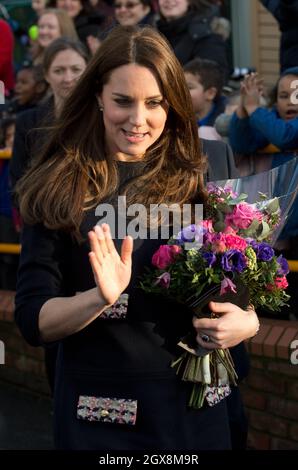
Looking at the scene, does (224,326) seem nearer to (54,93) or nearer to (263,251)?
(263,251)

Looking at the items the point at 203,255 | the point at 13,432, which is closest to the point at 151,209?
the point at 203,255

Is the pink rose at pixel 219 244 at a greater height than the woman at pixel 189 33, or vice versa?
the woman at pixel 189 33

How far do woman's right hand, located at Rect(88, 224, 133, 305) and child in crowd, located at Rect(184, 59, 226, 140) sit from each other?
149 inches

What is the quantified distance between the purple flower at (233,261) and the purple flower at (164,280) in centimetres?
16

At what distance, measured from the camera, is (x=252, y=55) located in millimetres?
10570

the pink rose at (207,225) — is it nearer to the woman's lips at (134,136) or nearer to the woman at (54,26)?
the woman's lips at (134,136)

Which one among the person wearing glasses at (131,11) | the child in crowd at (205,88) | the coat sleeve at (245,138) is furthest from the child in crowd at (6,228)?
the coat sleeve at (245,138)

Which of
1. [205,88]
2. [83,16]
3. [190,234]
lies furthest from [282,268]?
[83,16]

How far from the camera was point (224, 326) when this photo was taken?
2963 mm

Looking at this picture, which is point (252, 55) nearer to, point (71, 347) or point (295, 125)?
point (295, 125)

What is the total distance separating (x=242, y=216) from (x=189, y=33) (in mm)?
4598

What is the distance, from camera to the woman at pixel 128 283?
306 cm

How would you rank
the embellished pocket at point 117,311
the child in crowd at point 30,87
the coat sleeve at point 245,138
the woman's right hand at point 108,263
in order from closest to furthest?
the woman's right hand at point 108,263, the embellished pocket at point 117,311, the coat sleeve at point 245,138, the child in crowd at point 30,87

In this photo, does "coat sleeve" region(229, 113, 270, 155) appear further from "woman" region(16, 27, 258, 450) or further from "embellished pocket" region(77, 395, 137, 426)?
"embellished pocket" region(77, 395, 137, 426)
